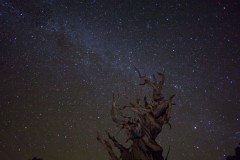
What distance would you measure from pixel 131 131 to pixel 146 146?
84 centimetres

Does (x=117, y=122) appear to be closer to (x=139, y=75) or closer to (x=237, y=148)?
(x=139, y=75)

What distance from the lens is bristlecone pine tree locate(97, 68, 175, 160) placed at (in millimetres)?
10516

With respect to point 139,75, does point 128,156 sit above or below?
below

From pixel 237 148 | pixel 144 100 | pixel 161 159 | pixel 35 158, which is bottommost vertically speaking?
pixel 161 159

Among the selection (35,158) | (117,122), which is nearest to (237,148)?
(117,122)

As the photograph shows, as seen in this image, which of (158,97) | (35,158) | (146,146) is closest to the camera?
(146,146)

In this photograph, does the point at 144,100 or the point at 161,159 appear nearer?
the point at 161,159

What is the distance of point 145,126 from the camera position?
1084cm

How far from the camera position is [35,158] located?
1691 centimetres

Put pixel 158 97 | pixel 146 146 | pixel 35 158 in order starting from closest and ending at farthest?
pixel 146 146 < pixel 158 97 < pixel 35 158

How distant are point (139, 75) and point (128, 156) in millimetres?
→ 3271

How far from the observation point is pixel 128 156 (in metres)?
10.6

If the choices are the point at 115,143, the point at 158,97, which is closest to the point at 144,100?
the point at 158,97

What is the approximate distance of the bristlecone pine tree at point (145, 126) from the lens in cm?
1052
